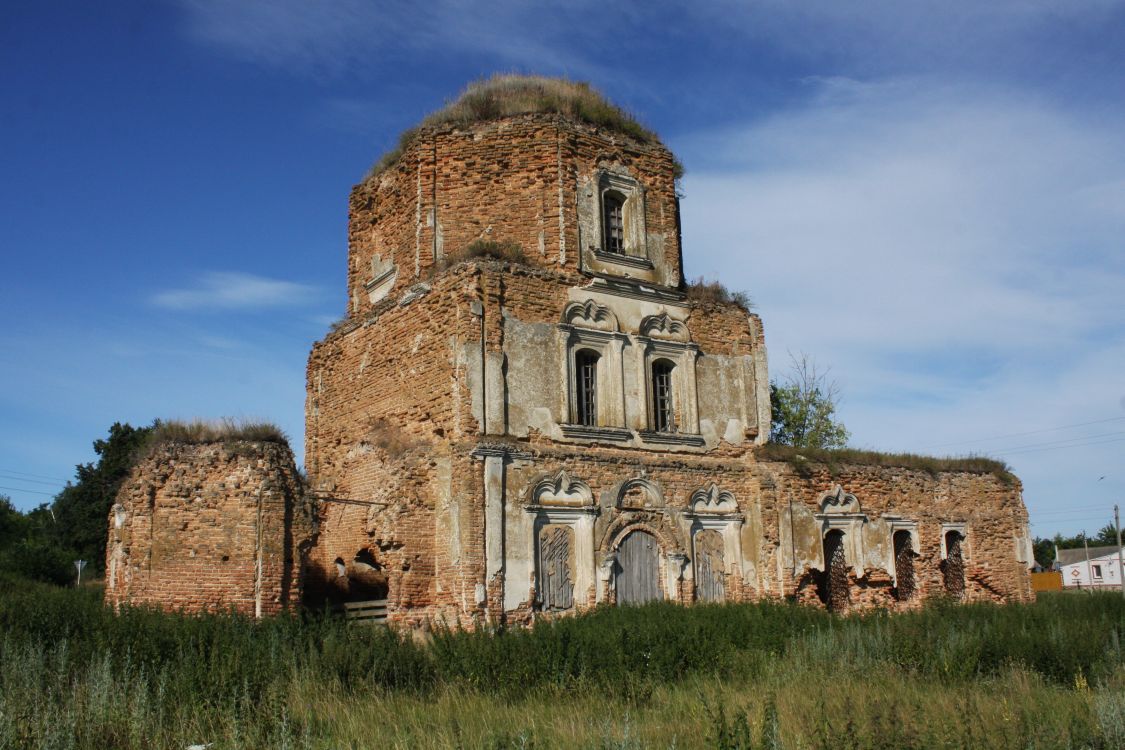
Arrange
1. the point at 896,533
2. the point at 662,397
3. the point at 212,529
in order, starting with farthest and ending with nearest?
the point at 896,533 → the point at 662,397 → the point at 212,529

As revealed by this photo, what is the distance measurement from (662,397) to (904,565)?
6615 mm

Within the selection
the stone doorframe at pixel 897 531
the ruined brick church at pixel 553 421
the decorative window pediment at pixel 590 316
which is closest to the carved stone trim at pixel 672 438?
the ruined brick church at pixel 553 421

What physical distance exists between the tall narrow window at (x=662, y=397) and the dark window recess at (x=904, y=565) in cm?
590

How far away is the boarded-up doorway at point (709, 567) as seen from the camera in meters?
17.4

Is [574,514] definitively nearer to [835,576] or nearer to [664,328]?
[664,328]

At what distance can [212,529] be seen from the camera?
14453mm

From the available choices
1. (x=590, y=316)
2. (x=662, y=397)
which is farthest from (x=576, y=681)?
(x=662, y=397)

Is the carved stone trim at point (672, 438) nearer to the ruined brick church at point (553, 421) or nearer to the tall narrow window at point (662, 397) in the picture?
the ruined brick church at point (553, 421)

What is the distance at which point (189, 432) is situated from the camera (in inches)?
597

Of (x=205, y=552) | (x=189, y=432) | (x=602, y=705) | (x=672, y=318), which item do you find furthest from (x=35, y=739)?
(x=672, y=318)

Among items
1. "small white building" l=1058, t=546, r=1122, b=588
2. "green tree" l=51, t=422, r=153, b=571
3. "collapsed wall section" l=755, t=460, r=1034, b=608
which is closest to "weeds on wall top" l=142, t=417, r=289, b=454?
"collapsed wall section" l=755, t=460, r=1034, b=608

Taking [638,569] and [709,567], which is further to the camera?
[709,567]

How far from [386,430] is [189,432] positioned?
132 inches

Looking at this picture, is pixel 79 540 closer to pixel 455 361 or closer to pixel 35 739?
pixel 455 361
